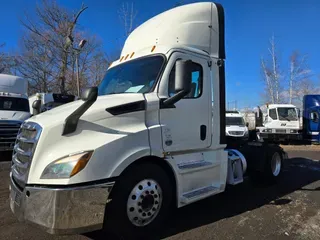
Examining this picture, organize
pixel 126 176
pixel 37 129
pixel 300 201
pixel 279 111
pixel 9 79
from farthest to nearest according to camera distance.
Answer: pixel 279 111 → pixel 9 79 → pixel 300 201 → pixel 126 176 → pixel 37 129

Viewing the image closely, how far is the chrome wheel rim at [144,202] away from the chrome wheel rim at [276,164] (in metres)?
4.47

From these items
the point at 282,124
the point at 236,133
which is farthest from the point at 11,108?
the point at 282,124

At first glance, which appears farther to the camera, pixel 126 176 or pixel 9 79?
pixel 9 79

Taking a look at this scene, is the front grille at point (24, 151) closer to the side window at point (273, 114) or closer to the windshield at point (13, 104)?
the windshield at point (13, 104)

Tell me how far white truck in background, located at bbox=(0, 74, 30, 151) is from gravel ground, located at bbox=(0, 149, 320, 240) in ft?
13.6

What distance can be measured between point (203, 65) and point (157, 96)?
125 centimetres

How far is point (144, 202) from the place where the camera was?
12.6 ft

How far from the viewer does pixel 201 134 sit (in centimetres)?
475

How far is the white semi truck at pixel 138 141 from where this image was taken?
3.28 metres

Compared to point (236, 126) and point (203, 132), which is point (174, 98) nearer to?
point (203, 132)

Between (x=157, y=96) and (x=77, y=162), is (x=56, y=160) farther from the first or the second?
(x=157, y=96)

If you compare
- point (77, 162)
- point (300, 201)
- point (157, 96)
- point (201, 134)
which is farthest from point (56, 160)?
point (300, 201)

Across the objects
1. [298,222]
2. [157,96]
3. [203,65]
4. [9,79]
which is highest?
[9,79]

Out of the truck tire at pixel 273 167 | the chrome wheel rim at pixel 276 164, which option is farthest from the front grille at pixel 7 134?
the chrome wheel rim at pixel 276 164
